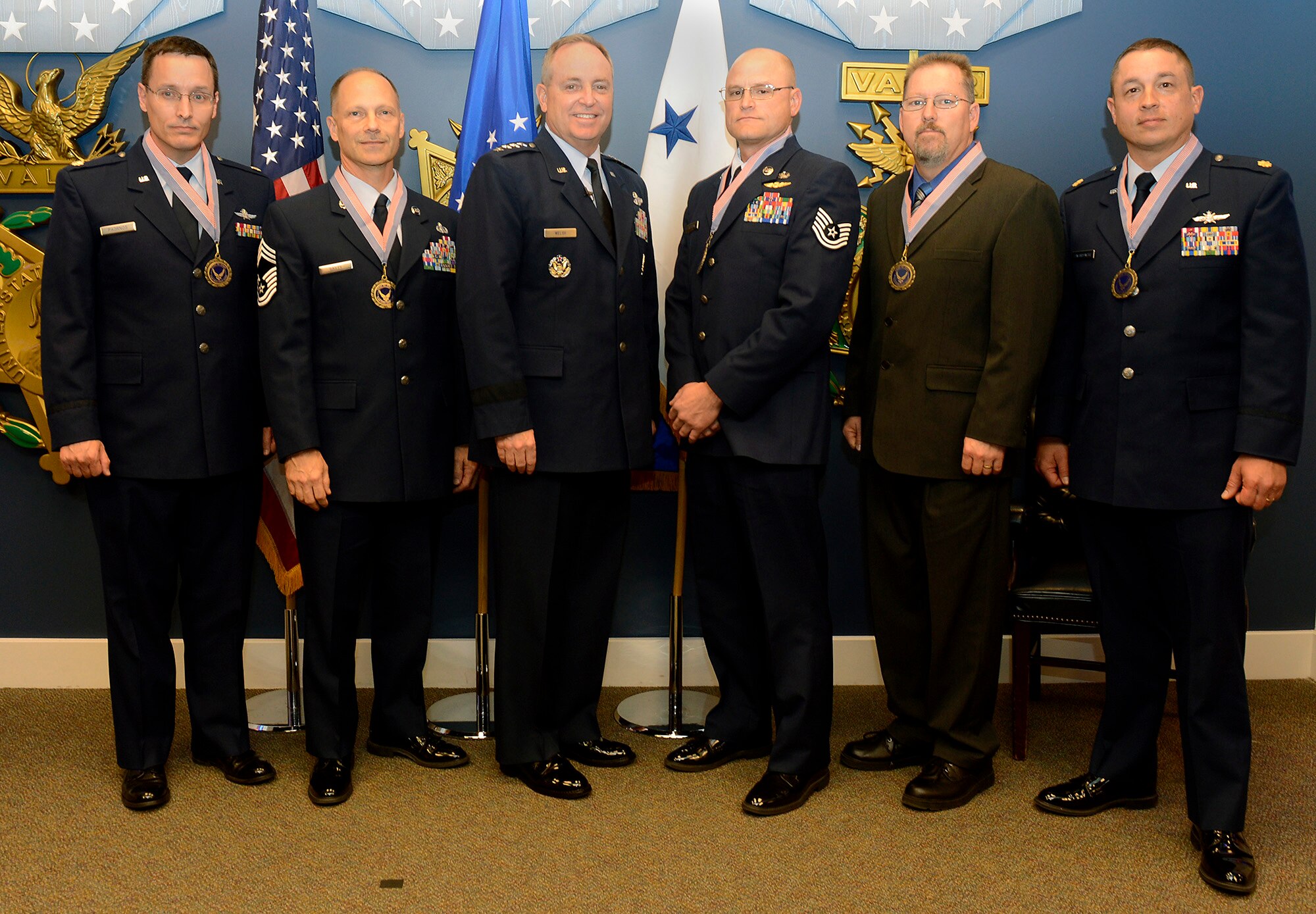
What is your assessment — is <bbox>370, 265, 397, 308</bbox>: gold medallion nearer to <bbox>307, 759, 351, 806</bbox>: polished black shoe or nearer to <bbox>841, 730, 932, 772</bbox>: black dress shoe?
<bbox>307, 759, 351, 806</bbox>: polished black shoe

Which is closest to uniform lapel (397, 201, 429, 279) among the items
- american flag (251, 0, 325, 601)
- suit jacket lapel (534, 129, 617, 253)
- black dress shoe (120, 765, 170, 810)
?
suit jacket lapel (534, 129, 617, 253)

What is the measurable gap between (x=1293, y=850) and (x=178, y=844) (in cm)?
271

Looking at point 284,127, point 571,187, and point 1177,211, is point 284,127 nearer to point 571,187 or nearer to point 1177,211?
point 571,187

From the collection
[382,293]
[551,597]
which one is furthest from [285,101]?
[551,597]

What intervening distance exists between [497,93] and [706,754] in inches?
85.2

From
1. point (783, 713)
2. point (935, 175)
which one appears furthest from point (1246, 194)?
point (783, 713)

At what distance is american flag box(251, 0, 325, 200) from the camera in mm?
3178

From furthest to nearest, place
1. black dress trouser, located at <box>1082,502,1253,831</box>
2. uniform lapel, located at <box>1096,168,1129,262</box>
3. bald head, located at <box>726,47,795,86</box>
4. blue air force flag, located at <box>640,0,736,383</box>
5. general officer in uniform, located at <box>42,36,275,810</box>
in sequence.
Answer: blue air force flag, located at <box>640,0,736,383</box> → bald head, located at <box>726,47,795,86</box> → general officer in uniform, located at <box>42,36,275,810</box> → uniform lapel, located at <box>1096,168,1129,262</box> → black dress trouser, located at <box>1082,502,1253,831</box>

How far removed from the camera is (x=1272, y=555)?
3762mm

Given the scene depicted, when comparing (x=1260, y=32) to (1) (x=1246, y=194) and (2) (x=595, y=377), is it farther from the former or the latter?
(2) (x=595, y=377)

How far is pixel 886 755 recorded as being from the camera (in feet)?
9.53

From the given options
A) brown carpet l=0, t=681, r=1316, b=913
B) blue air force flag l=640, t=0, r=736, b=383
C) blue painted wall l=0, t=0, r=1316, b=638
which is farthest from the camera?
blue painted wall l=0, t=0, r=1316, b=638

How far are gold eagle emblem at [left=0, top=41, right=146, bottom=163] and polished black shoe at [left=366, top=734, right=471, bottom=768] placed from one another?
2.25m

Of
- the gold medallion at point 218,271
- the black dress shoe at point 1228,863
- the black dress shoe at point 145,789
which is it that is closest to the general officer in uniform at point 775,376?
the black dress shoe at point 1228,863
